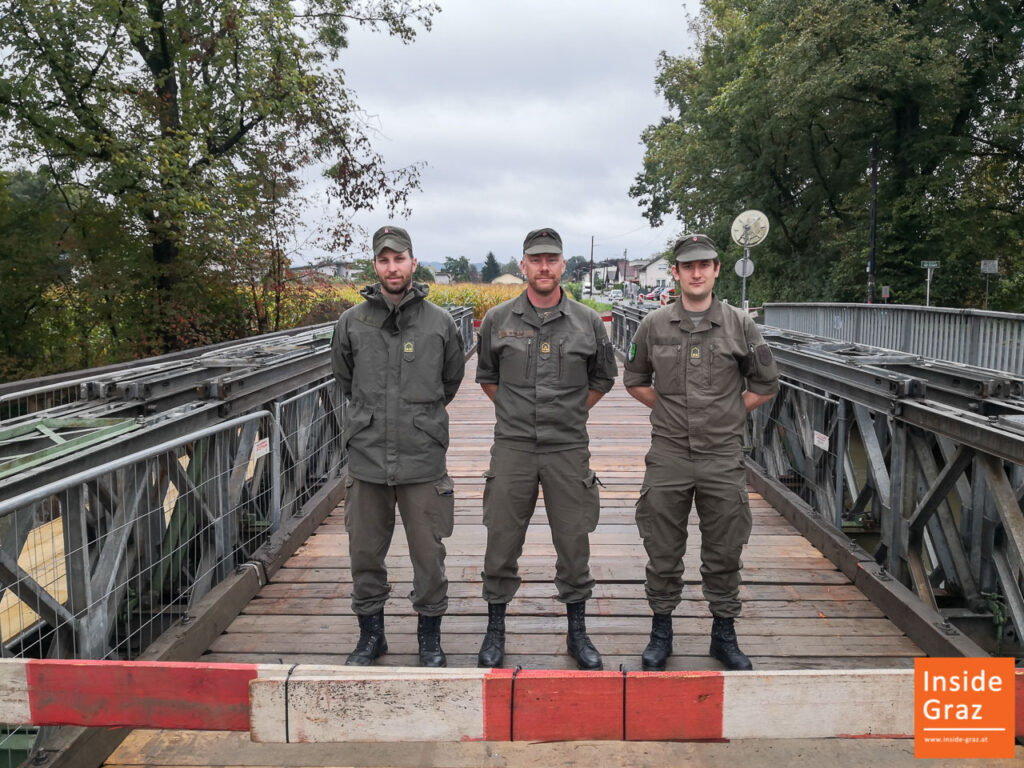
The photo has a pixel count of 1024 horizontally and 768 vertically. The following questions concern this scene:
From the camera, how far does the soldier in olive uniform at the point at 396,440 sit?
121 inches

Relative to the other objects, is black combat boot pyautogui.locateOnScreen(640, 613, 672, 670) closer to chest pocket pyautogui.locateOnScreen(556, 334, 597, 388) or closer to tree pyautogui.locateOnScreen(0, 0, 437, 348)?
chest pocket pyautogui.locateOnScreen(556, 334, 597, 388)

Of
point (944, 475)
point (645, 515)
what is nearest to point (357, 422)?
point (645, 515)

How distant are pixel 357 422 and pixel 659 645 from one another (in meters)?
1.55

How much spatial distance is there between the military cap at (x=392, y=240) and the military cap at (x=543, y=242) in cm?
49

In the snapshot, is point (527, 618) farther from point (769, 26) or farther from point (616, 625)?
point (769, 26)

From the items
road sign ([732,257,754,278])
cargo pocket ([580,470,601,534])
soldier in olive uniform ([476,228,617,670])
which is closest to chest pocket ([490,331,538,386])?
soldier in olive uniform ([476,228,617,670])

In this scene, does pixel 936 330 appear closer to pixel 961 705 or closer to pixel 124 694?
pixel 961 705

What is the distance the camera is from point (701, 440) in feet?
10.1

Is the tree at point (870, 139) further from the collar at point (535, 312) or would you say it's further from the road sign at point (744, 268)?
the collar at point (535, 312)

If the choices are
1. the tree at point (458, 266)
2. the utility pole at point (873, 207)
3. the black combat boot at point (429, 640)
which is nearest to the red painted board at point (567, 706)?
the black combat boot at point (429, 640)

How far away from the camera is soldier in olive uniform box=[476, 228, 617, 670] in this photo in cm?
311

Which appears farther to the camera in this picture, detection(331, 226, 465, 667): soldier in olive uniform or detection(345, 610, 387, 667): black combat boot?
detection(345, 610, 387, 667): black combat boot

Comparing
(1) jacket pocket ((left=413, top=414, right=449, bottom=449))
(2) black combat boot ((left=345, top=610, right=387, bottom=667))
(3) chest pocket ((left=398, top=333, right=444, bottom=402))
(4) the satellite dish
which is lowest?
(2) black combat boot ((left=345, top=610, right=387, bottom=667))

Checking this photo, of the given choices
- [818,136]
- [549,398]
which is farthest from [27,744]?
[818,136]
